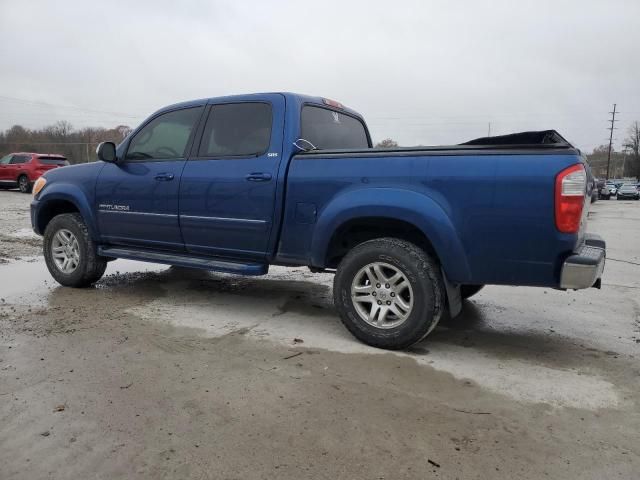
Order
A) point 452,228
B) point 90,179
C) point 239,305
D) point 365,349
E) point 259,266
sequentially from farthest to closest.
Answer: point 90,179 → point 239,305 → point 259,266 → point 365,349 → point 452,228

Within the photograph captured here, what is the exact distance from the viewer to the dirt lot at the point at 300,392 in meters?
2.42

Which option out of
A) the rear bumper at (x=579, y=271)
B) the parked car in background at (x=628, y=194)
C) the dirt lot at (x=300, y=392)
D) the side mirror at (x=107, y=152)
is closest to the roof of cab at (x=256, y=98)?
the side mirror at (x=107, y=152)

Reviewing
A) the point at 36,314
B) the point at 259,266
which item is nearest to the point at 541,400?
the point at 259,266

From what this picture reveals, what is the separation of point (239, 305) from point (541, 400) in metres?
2.94

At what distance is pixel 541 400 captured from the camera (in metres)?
3.08

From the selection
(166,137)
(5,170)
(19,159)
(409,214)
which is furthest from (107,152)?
(5,170)

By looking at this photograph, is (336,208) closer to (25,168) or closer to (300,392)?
(300,392)

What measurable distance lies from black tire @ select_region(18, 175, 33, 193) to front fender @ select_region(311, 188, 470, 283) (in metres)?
21.9

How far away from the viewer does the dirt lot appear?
2420 millimetres

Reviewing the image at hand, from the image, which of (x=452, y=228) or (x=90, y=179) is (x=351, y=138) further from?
(x=90, y=179)

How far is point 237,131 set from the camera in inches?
185

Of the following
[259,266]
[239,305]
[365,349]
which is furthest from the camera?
[239,305]

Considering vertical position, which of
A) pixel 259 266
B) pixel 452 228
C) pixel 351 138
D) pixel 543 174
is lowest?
pixel 259 266

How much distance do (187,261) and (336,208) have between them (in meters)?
1.71
